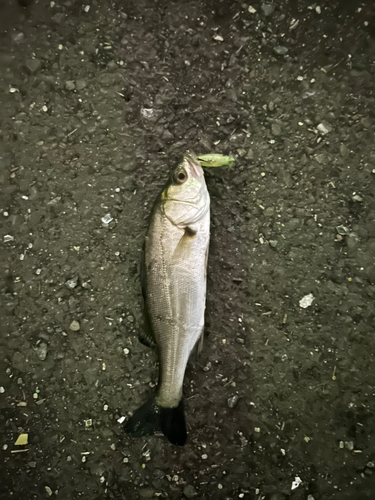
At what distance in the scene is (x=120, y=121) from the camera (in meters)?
2.41

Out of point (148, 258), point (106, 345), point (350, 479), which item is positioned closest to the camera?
point (148, 258)

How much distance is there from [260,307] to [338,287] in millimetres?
544

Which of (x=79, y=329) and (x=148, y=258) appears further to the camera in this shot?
(x=79, y=329)

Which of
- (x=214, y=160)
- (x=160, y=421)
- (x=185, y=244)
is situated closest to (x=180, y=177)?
(x=214, y=160)

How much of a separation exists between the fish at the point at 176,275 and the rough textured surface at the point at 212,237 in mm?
255

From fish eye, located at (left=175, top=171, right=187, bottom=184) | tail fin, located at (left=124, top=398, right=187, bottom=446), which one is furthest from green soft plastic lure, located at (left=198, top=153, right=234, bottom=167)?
tail fin, located at (left=124, top=398, right=187, bottom=446)

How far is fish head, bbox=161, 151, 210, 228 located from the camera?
2.06 meters

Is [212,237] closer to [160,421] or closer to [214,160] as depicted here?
[214,160]

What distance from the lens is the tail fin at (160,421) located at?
218 cm

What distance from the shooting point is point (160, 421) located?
2195 mm

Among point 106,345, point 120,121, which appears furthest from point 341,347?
point 120,121

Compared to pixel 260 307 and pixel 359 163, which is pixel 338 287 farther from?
pixel 359 163

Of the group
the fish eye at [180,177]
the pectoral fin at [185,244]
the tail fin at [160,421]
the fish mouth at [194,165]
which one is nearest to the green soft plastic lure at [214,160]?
the fish mouth at [194,165]

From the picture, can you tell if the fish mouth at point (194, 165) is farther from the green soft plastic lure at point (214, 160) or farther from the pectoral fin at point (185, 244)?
the pectoral fin at point (185, 244)
